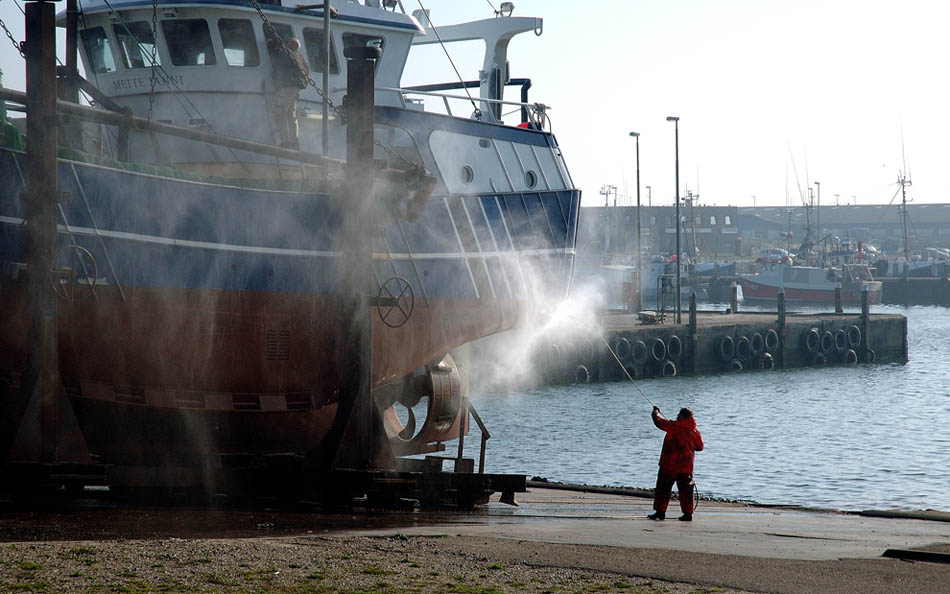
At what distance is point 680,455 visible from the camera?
11.5 metres

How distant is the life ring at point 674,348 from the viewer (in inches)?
1667

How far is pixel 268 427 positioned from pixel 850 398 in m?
31.9

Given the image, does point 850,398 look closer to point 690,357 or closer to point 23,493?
point 690,357

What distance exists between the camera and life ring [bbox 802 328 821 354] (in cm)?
4875

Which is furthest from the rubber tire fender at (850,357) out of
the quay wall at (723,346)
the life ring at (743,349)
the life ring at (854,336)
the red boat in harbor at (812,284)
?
the red boat in harbor at (812,284)

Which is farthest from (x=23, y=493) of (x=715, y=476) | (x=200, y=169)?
(x=715, y=476)

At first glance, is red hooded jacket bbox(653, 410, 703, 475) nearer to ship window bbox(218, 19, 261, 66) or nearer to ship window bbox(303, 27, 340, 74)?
ship window bbox(303, 27, 340, 74)

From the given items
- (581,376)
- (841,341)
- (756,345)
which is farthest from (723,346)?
(841,341)

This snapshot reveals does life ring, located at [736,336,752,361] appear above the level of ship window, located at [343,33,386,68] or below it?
below

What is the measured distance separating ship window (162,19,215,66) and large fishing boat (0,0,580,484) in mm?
29

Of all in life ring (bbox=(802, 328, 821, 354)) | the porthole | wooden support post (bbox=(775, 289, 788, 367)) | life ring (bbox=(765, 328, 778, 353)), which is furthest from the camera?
life ring (bbox=(802, 328, 821, 354))

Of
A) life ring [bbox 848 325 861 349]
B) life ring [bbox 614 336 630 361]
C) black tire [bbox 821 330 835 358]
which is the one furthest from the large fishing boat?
life ring [bbox 848 325 861 349]

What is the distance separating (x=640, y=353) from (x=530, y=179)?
24366mm

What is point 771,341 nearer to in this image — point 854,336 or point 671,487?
point 854,336
